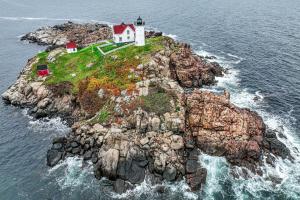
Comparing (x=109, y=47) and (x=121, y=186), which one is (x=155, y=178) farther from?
(x=109, y=47)

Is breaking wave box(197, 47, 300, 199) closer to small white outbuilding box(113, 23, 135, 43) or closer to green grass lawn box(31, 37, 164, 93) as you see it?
green grass lawn box(31, 37, 164, 93)

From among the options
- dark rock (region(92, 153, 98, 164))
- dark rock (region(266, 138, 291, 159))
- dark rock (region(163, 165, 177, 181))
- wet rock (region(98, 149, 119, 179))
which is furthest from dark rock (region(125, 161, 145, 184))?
dark rock (region(266, 138, 291, 159))

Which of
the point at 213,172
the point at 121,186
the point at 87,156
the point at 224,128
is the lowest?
the point at 121,186

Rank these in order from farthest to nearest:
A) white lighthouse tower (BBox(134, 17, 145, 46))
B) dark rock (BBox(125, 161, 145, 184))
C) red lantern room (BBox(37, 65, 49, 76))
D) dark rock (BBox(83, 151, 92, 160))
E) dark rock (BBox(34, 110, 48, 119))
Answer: white lighthouse tower (BBox(134, 17, 145, 46)), red lantern room (BBox(37, 65, 49, 76)), dark rock (BBox(34, 110, 48, 119)), dark rock (BBox(83, 151, 92, 160)), dark rock (BBox(125, 161, 145, 184))

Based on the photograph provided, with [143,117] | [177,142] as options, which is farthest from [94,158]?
[177,142]

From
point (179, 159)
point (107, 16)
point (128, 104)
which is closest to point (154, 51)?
point (128, 104)

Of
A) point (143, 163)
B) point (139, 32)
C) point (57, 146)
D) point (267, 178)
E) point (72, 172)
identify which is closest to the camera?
point (267, 178)

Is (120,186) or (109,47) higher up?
(109,47)

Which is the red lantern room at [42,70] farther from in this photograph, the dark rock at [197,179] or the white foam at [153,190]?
the dark rock at [197,179]
